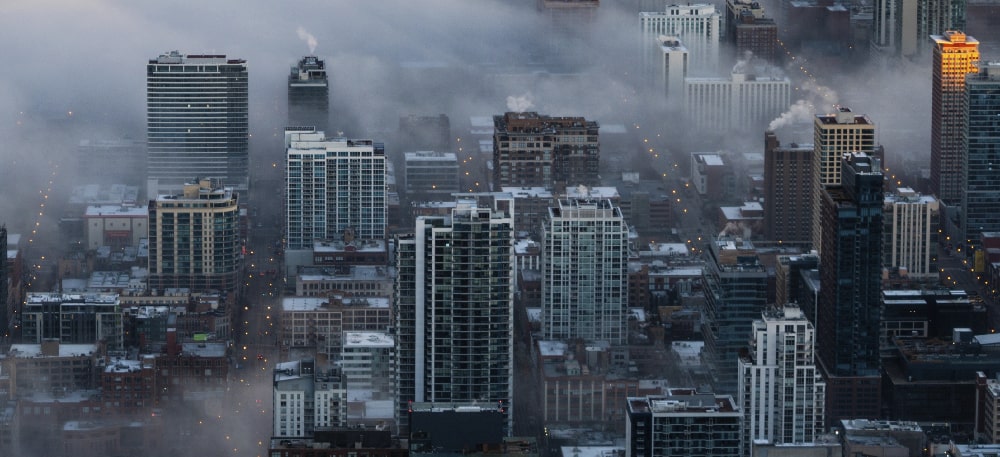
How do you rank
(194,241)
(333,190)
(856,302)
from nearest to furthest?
(856,302) → (194,241) → (333,190)

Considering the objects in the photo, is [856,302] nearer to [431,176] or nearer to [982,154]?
[982,154]

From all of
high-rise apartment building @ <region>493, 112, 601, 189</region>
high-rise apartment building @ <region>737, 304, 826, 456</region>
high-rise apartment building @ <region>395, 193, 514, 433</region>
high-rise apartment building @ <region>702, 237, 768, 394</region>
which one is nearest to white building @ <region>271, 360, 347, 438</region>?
high-rise apartment building @ <region>395, 193, 514, 433</region>

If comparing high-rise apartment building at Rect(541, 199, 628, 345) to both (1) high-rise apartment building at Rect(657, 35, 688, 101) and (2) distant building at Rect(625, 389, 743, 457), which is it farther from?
(1) high-rise apartment building at Rect(657, 35, 688, 101)

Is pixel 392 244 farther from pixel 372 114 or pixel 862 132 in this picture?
pixel 372 114

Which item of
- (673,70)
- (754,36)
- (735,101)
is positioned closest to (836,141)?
(735,101)

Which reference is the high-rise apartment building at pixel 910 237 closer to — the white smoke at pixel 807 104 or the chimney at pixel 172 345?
the white smoke at pixel 807 104

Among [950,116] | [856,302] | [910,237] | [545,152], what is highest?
[950,116]
